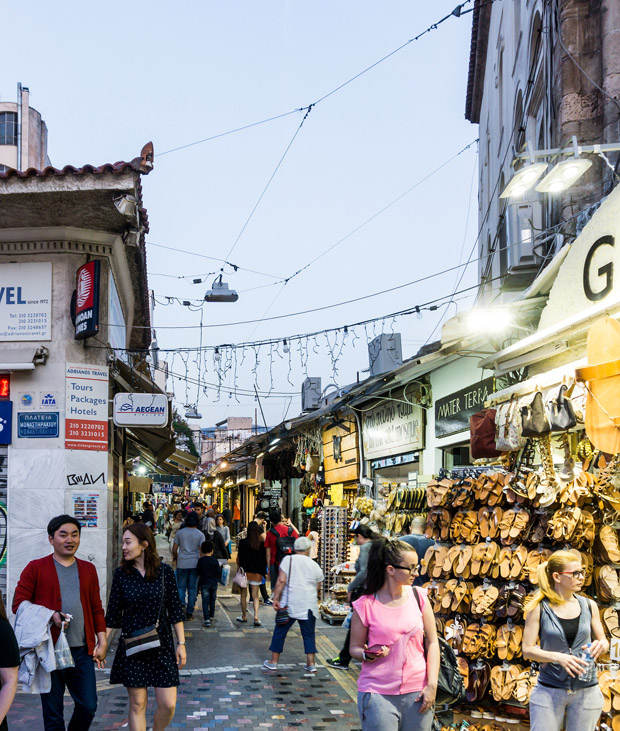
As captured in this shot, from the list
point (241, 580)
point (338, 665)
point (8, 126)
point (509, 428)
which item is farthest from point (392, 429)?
point (8, 126)

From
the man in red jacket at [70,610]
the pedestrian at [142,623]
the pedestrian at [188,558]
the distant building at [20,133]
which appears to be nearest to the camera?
the man in red jacket at [70,610]

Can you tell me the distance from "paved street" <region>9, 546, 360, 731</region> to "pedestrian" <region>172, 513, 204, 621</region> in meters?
1.78

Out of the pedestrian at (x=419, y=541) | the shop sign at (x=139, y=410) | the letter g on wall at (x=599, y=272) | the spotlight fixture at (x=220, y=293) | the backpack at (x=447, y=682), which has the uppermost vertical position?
the spotlight fixture at (x=220, y=293)

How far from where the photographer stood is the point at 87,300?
33.0 feet

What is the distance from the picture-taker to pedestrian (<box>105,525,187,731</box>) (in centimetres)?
509

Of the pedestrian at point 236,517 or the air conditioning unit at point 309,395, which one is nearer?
the air conditioning unit at point 309,395

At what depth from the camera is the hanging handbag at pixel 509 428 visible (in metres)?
6.98

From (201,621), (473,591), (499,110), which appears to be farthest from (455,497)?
(499,110)


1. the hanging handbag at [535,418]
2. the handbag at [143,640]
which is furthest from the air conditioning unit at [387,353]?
the handbag at [143,640]

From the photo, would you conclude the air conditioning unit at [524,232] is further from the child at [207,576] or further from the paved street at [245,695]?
the child at [207,576]

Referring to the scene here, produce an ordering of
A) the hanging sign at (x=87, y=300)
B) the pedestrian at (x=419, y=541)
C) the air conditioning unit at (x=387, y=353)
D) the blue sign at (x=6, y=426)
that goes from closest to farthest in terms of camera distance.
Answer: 1. the pedestrian at (x=419, y=541)
2. the hanging sign at (x=87, y=300)
3. the blue sign at (x=6, y=426)
4. the air conditioning unit at (x=387, y=353)

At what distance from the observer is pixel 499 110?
738 inches

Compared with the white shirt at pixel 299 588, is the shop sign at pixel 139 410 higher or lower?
higher

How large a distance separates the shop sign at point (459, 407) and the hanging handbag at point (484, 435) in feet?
8.27
